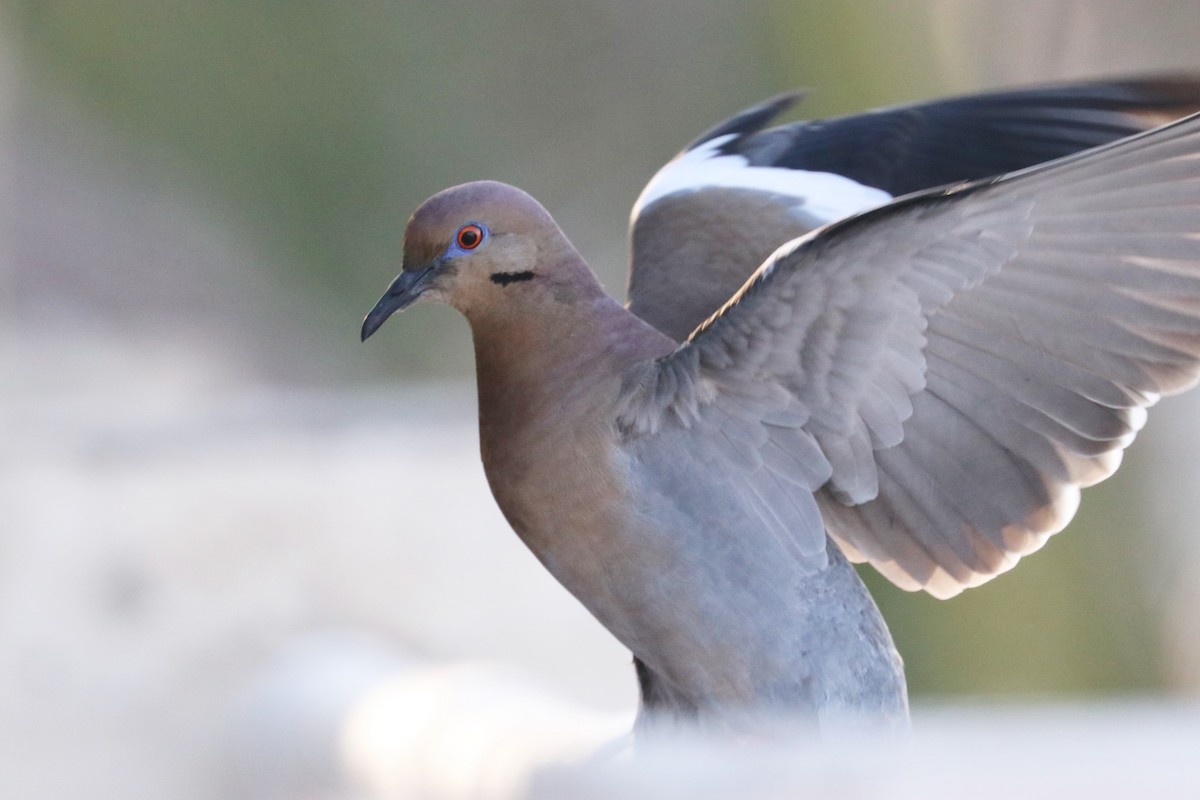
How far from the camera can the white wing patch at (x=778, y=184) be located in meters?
3.00

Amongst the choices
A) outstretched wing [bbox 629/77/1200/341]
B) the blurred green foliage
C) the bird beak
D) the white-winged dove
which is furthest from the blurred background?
outstretched wing [bbox 629/77/1200/341]

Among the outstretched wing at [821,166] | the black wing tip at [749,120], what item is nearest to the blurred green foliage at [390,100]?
the black wing tip at [749,120]

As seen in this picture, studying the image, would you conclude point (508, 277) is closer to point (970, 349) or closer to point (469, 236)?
point (469, 236)

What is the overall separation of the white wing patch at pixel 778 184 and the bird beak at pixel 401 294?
902 mm

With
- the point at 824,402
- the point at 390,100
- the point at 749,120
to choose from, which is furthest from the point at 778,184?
the point at 390,100

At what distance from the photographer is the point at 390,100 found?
10516mm

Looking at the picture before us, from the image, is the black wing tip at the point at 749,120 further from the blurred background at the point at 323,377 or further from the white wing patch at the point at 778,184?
the blurred background at the point at 323,377

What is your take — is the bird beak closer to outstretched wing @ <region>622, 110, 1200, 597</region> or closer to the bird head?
the bird head

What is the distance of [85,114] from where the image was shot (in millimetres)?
10109

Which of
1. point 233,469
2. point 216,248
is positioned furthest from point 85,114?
point 233,469

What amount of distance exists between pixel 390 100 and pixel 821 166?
25.2 ft

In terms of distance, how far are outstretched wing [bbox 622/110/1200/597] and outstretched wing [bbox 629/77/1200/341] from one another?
1.92 feet

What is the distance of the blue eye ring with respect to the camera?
222 cm

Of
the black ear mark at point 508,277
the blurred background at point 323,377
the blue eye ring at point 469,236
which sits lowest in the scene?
the blurred background at point 323,377
